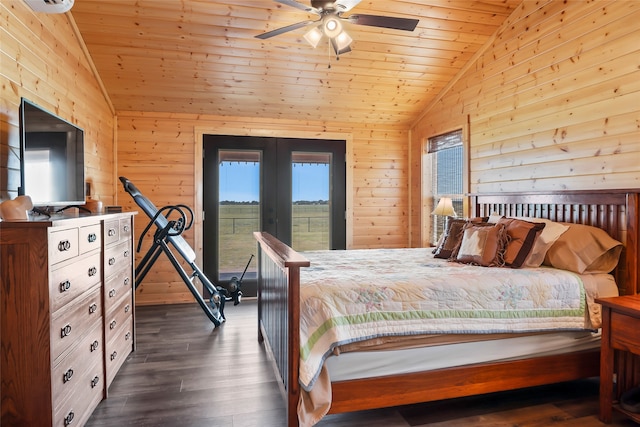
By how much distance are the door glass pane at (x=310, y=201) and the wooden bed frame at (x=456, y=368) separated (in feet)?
6.77

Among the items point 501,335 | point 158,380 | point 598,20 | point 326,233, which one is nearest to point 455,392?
point 501,335

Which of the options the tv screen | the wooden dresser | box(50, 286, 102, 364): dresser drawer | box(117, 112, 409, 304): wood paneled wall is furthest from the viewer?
Result: box(117, 112, 409, 304): wood paneled wall

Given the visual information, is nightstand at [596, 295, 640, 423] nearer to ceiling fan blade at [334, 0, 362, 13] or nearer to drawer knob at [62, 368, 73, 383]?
ceiling fan blade at [334, 0, 362, 13]

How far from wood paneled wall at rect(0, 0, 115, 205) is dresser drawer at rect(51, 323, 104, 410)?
0.99 m

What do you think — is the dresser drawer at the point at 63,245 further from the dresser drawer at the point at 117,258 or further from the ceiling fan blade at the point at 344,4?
the ceiling fan blade at the point at 344,4

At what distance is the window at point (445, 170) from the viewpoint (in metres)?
4.37

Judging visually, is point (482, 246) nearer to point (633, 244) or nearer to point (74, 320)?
→ point (633, 244)

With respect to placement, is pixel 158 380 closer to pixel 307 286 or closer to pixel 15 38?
pixel 307 286

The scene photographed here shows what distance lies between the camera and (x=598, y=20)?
2641 millimetres

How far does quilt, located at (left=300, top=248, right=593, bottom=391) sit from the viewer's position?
1890mm

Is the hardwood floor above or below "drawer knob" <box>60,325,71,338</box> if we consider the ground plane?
below

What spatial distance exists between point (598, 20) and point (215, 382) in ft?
12.4

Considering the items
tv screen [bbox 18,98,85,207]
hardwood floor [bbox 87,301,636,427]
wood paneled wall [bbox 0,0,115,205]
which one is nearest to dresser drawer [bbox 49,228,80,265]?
tv screen [bbox 18,98,85,207]

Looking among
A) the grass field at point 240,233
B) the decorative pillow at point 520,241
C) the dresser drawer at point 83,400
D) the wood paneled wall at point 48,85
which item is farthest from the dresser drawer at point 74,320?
the decorative pillow at point 520,241
